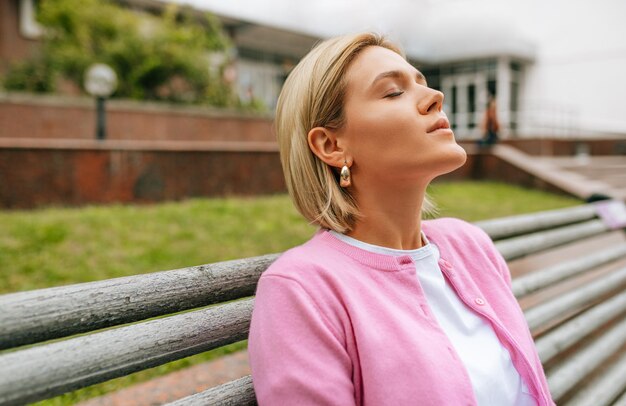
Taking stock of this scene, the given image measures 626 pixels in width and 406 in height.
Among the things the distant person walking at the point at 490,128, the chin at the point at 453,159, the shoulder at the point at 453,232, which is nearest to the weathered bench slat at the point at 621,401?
the shoulder at the point at 453,232

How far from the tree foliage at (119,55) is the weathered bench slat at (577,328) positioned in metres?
11.6

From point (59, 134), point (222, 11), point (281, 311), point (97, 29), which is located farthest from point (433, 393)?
point (222, 11)

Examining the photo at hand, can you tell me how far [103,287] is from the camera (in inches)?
44.6

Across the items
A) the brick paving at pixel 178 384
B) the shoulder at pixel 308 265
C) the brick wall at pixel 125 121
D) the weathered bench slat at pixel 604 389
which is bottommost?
the brick paving at pixel 178 384

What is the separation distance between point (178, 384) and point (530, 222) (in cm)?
201

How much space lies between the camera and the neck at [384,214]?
152 cm

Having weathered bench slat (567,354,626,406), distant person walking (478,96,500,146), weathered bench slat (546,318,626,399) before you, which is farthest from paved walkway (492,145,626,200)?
weathered bench slat (567,354,626,406)

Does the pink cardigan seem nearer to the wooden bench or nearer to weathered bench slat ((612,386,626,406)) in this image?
the wooden bench

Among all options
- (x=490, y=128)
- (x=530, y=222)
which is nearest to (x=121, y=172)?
(x=530, y=222)

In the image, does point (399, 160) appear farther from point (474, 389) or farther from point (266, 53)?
point (266, 53)

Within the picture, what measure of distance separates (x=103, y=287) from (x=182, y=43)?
1366 centimetres

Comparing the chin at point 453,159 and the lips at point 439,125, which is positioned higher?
the lips at point 439,125

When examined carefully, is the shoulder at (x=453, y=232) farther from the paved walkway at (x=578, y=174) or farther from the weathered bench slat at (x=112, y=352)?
the paved walkway at (x=578, y=174)

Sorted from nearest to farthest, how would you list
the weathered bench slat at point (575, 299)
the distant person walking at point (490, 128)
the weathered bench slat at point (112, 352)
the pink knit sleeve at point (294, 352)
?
the weathered bench slat at point (112, 352) → the pink knit sleeve at point (294, 352) → the weathered bench slat at point (575, 299) → the distant person walking at point (490, 128)
